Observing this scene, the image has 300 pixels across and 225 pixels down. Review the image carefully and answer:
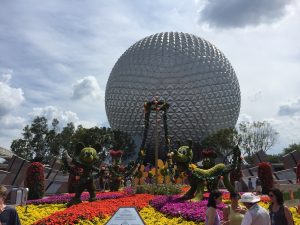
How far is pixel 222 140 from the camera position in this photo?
4231 cm

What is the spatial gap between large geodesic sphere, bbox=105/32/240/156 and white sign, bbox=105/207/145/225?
3505 centimetres

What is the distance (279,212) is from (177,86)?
36325 millimetres

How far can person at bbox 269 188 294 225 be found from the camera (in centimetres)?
603

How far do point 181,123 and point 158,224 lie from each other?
3323 cm

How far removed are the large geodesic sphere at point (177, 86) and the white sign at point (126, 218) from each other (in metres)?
35.1

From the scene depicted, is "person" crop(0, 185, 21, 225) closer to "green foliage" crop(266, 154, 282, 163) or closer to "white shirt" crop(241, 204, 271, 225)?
"white shirt" crop(241, 204, 271, 225)

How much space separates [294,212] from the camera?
1118cm

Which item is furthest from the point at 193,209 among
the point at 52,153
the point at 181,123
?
the point at 52,153

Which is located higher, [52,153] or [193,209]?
[52,153]

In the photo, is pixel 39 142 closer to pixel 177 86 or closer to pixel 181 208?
pixel 177 86

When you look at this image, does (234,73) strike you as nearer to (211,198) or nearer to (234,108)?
(234,108)

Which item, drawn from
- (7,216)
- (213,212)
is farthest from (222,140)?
(7,216)

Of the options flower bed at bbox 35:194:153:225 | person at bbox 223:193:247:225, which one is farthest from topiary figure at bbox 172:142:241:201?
person at bbox 223:193:247:225

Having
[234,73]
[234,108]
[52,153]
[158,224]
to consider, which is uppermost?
[234,73]
